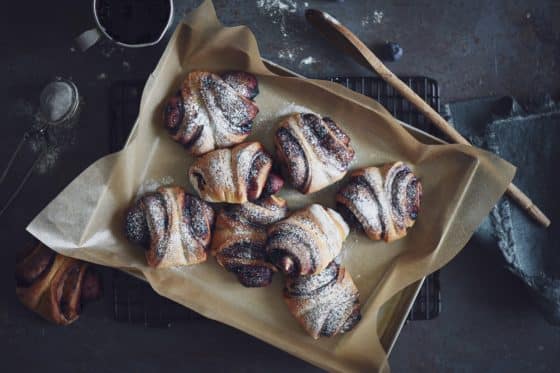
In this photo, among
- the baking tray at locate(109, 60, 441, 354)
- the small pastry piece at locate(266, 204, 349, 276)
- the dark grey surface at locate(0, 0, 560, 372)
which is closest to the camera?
the small pastry piece at locate(266, 204, 349, 276)

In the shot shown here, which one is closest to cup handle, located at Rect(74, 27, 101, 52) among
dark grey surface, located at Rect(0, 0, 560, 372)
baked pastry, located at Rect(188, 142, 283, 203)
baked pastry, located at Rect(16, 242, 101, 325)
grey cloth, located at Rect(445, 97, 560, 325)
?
dark grey surface, located at Rect(0, 0, 560, 372)

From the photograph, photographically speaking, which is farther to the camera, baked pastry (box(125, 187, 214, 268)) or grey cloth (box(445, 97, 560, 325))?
grey cloth (box(445, 97, 560, 325))

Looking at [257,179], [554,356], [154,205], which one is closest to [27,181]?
[154,205]

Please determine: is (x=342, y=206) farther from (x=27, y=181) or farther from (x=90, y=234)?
(x=27, y=181)

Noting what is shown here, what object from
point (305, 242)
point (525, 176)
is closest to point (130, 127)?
point (305, 242)

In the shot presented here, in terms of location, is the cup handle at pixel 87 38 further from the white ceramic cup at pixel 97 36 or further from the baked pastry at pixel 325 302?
the baked pastry at pixel 325 302

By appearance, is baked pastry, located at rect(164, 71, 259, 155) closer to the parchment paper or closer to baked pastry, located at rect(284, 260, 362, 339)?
the parchment paper

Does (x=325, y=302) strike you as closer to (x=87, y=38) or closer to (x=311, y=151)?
(x=311, y=151)
